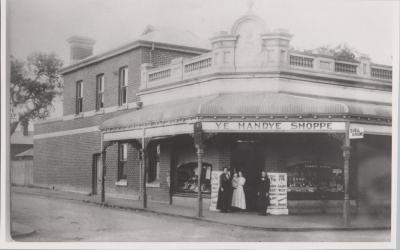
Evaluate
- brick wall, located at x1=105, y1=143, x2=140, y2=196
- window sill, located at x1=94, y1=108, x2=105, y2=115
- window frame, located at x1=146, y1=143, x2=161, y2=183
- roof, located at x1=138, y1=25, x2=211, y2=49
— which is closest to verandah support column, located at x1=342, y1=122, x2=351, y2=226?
roof, located at x1=138, y1=25, x2=211, y2=49

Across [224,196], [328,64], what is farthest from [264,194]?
[328,64]

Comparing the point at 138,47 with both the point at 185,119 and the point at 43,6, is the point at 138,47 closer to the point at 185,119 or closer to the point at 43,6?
the point at 185,119

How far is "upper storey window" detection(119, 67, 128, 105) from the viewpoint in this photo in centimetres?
2066

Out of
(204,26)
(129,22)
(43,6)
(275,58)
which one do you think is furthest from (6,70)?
(275,58)

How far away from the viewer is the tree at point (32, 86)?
43.0ft

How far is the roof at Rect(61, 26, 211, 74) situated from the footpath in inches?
137

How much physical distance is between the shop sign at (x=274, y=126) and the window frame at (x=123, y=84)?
5.96m

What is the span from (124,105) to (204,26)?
6.62 meters

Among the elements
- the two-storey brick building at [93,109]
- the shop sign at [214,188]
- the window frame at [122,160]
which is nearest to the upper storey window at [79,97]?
the two-storey brick building at [93,109]

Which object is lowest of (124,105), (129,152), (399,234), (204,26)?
(399,234)

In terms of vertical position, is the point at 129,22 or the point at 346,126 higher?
the point at 129,22

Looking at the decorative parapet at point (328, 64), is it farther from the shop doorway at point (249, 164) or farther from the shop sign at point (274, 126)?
the shop doorway at point (249, 164)

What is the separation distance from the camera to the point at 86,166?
19.7 meters

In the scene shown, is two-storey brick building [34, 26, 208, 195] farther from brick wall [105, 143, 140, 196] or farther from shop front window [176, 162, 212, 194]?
shop front window [176, 162, 212, 194]
